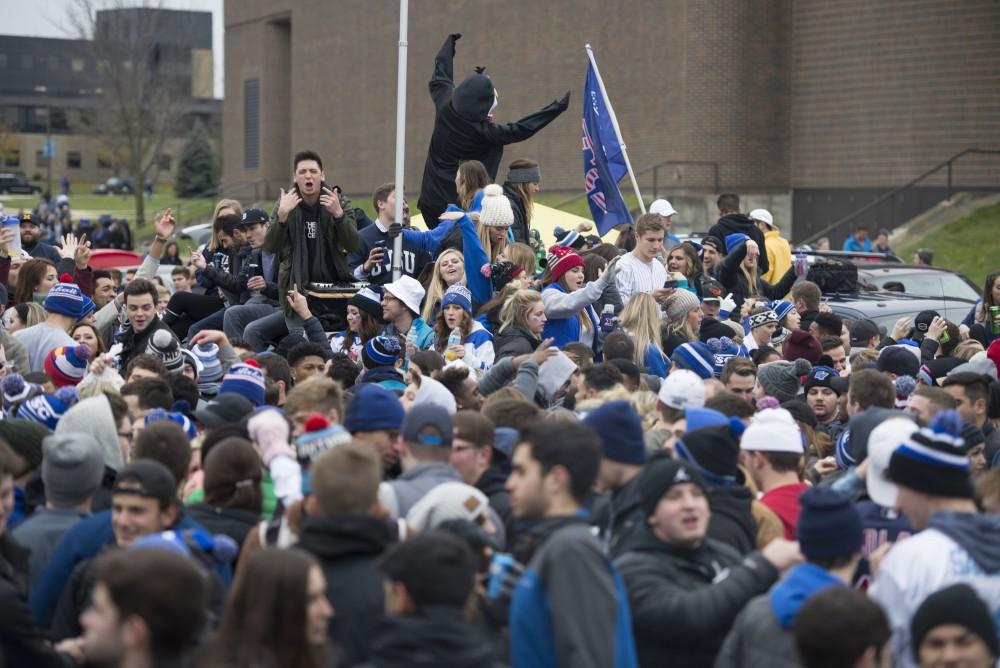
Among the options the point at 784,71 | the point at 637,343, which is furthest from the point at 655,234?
the point at 784,71

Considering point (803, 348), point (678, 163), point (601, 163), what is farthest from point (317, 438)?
point (678, 163)

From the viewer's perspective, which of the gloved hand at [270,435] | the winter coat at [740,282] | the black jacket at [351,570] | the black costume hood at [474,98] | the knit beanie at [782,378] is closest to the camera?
the black jacket at [351,570]

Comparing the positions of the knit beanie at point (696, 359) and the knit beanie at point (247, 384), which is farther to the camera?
the knit beanie at point (696, 359)

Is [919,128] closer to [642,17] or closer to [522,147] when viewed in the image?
[642,17]

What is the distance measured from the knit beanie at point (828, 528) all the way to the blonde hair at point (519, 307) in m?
5.10

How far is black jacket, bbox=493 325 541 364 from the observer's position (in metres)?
9.75

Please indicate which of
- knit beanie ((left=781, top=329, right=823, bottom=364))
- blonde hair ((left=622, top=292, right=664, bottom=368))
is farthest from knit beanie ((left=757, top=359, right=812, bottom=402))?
blonde hair ((left=622, top=292, right=664, bottom=368))

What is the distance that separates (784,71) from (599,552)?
33.3 meters

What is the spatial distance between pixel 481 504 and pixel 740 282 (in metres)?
8.84

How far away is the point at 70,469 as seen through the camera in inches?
226


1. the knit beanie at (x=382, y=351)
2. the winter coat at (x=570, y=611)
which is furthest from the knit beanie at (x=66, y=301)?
the winter coat at (x=570, y=611)

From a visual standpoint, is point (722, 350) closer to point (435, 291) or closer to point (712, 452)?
point (435, 291)

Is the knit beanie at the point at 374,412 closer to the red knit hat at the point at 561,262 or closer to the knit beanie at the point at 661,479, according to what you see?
the knit beanie at the point at 661,479

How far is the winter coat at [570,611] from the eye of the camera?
4.34 m
